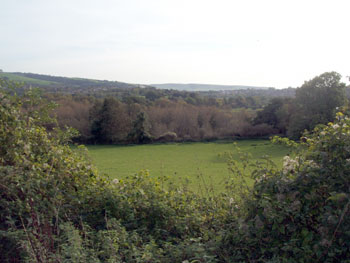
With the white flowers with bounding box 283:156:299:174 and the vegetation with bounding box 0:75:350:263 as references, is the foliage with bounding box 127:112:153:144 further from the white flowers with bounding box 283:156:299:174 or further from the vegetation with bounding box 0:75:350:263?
the white flowers with bounding box 283:156:299:174

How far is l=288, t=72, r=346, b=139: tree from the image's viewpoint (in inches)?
1227

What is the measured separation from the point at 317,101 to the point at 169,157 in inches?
630

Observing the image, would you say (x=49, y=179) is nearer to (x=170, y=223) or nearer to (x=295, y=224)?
(x=170, y=223)

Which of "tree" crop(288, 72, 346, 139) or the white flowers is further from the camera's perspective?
"tree" crop(288, 72, 346, 139)

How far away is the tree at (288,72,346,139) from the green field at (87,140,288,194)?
163 inches

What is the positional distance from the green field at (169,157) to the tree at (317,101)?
4137 millimetres

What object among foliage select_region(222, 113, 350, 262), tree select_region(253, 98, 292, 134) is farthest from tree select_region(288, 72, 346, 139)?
foliage select_region(222, 113, 350, 262)

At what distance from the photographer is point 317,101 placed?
3222 cm

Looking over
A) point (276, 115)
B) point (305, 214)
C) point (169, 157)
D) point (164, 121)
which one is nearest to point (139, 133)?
point (164, 121)

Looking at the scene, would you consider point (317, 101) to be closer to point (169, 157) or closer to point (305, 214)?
point (169, 157)

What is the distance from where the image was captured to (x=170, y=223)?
13.7 ft

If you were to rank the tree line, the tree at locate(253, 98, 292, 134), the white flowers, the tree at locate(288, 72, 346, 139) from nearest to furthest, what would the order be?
the white flowers, the tree at locate(288, 72, 346, 139), the tree at locate(253, 98, 292, 134), the tree line

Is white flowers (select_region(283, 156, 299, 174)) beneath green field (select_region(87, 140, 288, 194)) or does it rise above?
above

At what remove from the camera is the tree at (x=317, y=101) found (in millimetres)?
31156
